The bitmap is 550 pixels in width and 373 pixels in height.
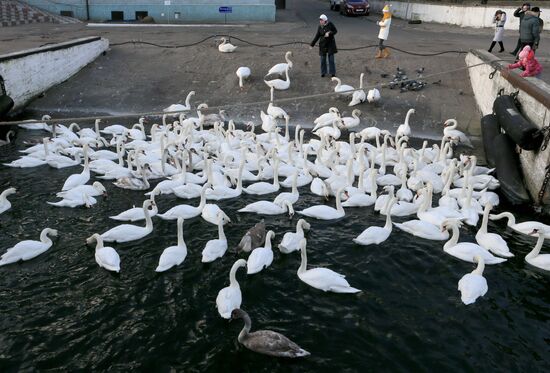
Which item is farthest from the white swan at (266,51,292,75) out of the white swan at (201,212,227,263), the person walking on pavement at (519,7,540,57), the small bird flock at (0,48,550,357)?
the white swan at (201,212,227,263)

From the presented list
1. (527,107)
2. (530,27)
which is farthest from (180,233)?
(530,27)

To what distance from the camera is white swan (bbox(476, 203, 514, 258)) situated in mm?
10102

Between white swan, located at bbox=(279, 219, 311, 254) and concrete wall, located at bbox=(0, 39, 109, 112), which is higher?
concrete wall, located at bbox=(0, 39, 109, 112)

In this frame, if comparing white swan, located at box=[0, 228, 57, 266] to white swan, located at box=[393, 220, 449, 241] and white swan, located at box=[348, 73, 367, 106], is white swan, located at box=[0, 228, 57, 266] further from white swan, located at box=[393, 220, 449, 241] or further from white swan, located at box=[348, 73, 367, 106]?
white swan, located at box=[348, 73, 367, 106]

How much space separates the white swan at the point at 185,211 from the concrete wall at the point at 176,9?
26.1m

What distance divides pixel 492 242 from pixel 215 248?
5.54 meters

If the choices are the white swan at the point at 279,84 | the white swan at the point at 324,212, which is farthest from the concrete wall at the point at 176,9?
the white swan at the point at 324,212

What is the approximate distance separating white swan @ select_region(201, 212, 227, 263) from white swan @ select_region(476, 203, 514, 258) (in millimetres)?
5225

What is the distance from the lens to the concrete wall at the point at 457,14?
112 ft

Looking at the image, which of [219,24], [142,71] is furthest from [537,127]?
[219,24]

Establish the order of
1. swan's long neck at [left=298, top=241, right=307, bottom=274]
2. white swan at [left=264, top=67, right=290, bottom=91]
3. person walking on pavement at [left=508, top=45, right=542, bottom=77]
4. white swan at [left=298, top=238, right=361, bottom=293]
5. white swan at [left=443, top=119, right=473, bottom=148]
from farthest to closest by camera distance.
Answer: white swan at [left=264, top=67, right=290, bottom=91]
white swan at [left=443, top=119, right=473, bottom=148]
person walking on pavement at [left=508, top=45, right=542, bottom=77]
swan's long neck at [left=298, top=241, right=307, bottom=274]
white swan at [left=298, top=238, right=361, bottom=293]

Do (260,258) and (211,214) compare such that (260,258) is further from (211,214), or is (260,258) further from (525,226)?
(525,226)

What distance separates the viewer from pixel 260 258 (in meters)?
9.35

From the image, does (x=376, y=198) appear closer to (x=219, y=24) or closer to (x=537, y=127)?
(x=537, y=127)
